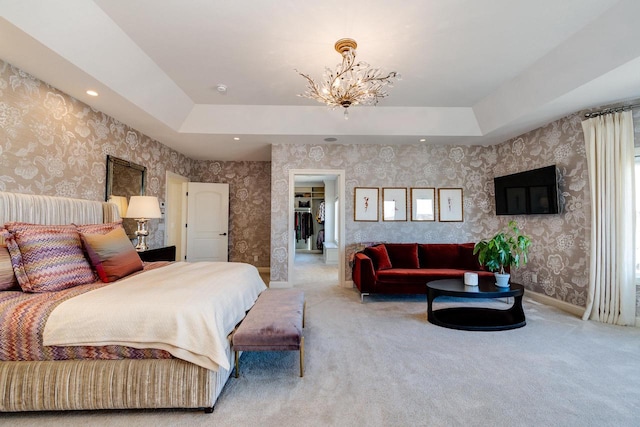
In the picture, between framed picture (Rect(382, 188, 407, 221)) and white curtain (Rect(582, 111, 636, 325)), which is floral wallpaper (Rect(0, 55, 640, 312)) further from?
white curtain (Rect(582, 111, 636, 325))

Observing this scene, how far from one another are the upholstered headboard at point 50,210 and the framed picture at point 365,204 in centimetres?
345

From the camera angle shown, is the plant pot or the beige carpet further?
the plant pot

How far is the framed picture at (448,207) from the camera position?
5.04 metres

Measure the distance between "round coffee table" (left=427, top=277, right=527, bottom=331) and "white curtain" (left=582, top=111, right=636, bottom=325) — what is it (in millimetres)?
895

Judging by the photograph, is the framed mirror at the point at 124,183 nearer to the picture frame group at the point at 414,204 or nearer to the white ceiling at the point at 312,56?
the white ceiling at the point at 312,56

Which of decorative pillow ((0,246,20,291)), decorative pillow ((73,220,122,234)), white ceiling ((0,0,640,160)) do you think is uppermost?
white ceiling ((0,0,640,160))

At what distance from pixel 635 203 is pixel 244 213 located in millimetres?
5965

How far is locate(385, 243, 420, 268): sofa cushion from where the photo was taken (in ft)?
14.6

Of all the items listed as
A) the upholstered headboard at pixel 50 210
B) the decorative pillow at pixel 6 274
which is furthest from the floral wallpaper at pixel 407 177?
the decorative pillow at pixel 6 274

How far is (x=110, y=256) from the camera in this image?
7.77 ft

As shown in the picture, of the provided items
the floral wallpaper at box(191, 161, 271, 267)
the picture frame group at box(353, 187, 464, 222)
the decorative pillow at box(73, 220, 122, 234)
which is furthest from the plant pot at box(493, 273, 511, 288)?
the floral wallpaper at box(191, 161, 271, 267)

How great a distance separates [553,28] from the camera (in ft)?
8.43

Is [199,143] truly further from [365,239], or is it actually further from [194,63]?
[365,239]

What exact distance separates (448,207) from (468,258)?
1015 mm
